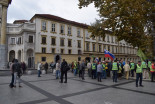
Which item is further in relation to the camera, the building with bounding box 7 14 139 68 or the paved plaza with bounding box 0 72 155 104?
the building with bounding box 7 14 139 68

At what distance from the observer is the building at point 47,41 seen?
2697 cm

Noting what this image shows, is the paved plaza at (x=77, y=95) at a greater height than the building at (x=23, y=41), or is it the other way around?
the building at (x=23, y=41)

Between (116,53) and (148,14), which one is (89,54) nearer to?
(116,53)

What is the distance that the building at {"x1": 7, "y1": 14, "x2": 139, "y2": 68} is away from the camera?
27.0 m

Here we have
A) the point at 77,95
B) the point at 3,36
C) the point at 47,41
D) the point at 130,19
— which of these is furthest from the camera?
the point at 47,41

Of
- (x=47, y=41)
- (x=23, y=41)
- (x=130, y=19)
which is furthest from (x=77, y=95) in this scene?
(x=23, y=41)

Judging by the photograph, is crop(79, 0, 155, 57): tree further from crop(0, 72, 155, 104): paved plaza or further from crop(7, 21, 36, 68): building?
crop(7, 21, 36, 68): building

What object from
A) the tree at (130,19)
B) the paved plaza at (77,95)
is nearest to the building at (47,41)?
the tree at (130,19)

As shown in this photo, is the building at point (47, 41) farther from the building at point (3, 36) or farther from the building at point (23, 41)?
the building at point (3, 36)

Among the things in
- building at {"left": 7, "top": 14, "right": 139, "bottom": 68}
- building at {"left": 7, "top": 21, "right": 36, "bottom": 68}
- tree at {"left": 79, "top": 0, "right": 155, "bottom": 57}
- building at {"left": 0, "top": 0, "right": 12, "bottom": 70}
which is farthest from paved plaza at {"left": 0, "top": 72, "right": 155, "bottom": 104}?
building at {"left": 7, "top": 14, "right": 139, "bottom": 68}

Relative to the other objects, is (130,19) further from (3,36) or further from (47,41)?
(3,36)

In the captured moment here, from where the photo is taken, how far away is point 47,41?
2883 cm

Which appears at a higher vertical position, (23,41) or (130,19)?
(23,41)

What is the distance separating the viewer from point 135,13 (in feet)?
32.0
